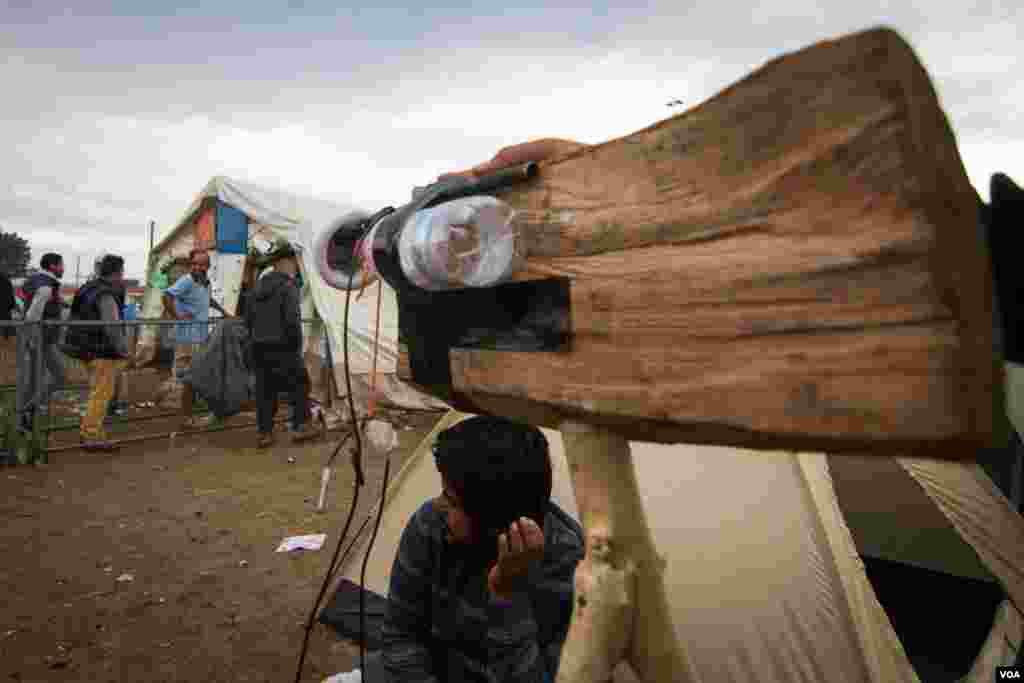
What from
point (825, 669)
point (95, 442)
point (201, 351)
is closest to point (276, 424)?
point (201, 351)

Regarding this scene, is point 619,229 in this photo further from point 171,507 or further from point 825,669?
point 171,507

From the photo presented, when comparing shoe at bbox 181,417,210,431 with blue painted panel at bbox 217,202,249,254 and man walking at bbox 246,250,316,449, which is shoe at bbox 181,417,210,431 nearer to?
man walking at bbox 246,250,316,449

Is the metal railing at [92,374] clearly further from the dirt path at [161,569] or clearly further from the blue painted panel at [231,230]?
the blue painted panel at [231,230]

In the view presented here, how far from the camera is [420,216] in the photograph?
74 centimetres

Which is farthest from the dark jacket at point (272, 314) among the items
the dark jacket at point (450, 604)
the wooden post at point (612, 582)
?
the wooden post at point (612, 582)

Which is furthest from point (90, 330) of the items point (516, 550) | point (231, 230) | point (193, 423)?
point (516, 550)

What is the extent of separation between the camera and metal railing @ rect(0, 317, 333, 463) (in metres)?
5.59

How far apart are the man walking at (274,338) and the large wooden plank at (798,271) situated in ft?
20.9

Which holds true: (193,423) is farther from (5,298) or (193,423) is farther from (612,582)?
(612,582)

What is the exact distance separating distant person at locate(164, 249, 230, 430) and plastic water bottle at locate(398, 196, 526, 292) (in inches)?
287

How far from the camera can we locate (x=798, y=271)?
50 cm

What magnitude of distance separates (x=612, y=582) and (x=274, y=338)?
6.34 m

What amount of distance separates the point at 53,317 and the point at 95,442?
71.1 inches

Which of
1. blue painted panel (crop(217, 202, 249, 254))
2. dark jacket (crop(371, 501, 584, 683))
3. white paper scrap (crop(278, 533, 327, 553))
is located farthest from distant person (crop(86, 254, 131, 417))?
dark jacket (crop(371, 501, 584, 683))
